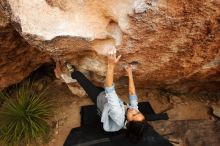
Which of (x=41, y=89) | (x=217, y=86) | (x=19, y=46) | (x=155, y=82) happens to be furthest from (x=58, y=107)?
(x=217, y=86)

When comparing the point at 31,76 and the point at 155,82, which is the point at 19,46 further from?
the point at 155,82

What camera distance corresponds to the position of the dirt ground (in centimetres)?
483

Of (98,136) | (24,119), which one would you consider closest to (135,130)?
(98,136)

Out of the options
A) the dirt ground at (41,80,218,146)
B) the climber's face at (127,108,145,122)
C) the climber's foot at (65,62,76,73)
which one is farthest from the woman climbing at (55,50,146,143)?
the dirt ground at (41,80,218,146)

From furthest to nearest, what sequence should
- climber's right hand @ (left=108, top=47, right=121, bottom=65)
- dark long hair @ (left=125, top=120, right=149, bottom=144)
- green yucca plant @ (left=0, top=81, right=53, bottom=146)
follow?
green yucca plant @ (left=0, top=81, right=53, bottom=146), climber's right hand @ (left=108, top=47, right=121, bottom=65), dark long hair @ (left=125, top=120, right=149, bottom=144)

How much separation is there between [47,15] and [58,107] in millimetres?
1950

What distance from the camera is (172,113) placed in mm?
4895

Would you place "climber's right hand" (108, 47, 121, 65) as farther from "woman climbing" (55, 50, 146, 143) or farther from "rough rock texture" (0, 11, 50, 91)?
"rough rock texture" (0, 11, 50, 91)

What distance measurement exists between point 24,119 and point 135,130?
6.32 feet

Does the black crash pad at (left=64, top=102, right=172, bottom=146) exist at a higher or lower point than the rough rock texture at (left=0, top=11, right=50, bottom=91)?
lower

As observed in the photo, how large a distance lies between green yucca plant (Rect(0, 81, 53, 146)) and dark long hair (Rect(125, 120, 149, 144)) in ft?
5.50

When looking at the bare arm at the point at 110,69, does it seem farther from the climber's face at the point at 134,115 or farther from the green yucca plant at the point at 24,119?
the green yucca plant at the point at 24,119

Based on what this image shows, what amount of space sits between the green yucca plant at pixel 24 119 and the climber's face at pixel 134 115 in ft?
5.75

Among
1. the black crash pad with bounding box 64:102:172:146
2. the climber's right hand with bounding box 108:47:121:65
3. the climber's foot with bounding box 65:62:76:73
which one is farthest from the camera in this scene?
the climber's foot with bounding box 65:62:76:73
